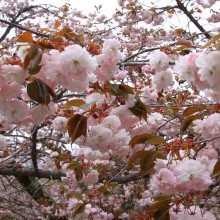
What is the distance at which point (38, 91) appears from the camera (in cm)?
118

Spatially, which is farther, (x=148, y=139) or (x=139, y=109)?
(x=139, y=109)

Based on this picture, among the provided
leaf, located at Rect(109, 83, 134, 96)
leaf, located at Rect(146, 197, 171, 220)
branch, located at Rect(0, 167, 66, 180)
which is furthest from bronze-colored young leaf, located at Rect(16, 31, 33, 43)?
branch, located at Rect(0, 167, 66, 180)

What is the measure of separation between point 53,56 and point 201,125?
1.90ft

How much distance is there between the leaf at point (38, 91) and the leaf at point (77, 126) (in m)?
0.24

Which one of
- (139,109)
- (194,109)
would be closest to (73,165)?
(139,109)

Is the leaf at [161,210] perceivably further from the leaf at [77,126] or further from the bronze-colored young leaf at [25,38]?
the bronze-colored young leaf at [25,38]

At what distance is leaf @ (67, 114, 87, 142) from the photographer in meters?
1.43

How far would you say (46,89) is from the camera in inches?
47.7

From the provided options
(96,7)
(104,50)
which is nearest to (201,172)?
(104,50)

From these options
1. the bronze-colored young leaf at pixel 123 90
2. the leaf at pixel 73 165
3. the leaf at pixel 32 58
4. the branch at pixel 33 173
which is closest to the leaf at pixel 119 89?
the bronze-colored young leaf at pixel 123 90

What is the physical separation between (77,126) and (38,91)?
0.29 meters

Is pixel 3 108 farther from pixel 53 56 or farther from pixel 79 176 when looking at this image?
pixel 79 176

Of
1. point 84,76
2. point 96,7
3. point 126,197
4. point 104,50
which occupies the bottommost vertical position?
point 84,76

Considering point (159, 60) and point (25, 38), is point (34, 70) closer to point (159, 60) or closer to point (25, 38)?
point (25, 38)
